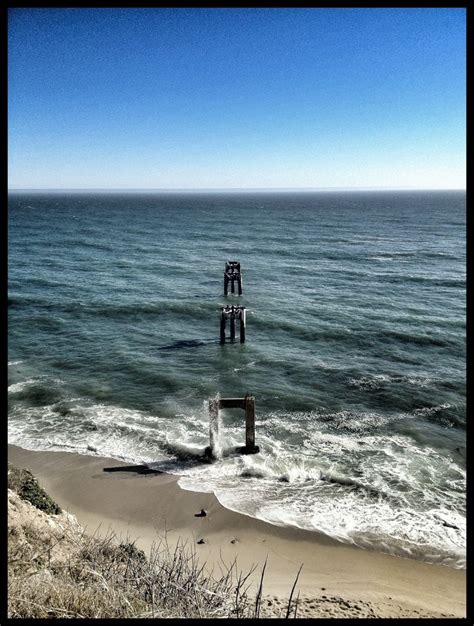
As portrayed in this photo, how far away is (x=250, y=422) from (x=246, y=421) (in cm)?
15

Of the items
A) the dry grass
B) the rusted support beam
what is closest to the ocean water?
the rusted support beam

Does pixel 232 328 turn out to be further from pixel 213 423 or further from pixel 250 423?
pixel 250 423

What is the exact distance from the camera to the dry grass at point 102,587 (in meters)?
5.55

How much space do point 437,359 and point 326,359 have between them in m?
5.57

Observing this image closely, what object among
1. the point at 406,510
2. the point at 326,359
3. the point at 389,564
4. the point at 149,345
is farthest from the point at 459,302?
the point at 389,564

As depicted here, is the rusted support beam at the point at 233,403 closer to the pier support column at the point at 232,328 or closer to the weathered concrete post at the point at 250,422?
the weathered concrete post at the point at 250,422

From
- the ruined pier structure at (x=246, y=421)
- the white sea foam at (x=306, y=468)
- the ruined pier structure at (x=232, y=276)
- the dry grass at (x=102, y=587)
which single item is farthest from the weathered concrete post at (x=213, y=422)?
the ruined pier structure at (x=232, y=276)

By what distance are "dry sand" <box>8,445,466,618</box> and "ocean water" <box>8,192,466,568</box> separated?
475 millimetres

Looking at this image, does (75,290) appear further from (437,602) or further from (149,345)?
(437,602)

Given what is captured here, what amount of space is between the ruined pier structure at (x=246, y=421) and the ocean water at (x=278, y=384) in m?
0.37

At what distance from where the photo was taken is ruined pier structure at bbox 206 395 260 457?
15508 mm

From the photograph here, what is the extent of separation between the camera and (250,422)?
15.6 m

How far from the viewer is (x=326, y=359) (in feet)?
82.6

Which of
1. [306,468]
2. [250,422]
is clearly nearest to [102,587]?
[250,422]
